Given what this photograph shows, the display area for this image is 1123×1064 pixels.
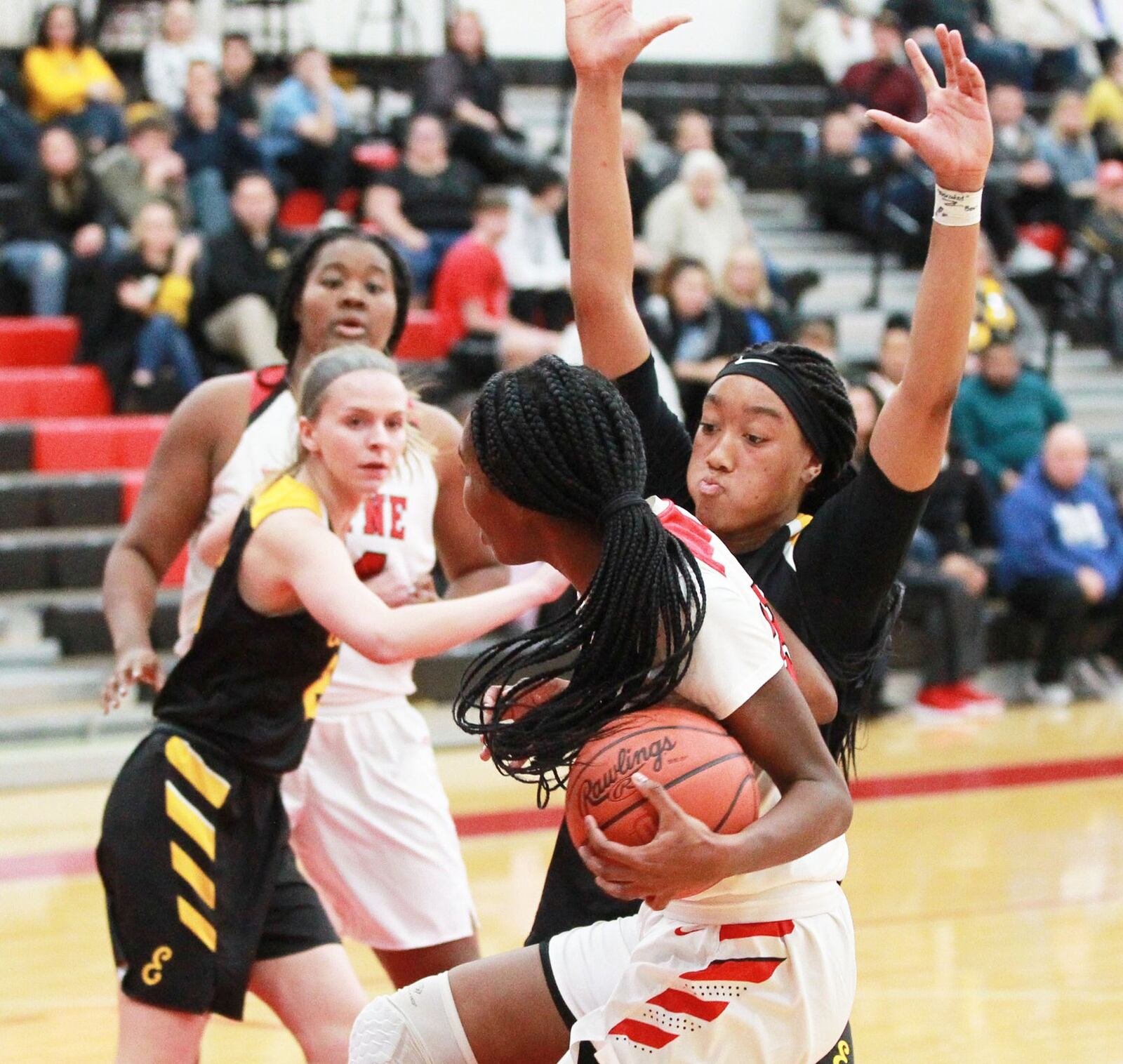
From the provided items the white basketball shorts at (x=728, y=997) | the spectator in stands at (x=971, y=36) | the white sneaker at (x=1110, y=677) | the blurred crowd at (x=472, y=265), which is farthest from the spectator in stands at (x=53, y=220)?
the white basketball shorts at (x=728, y=997)

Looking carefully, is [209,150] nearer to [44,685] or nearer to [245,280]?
[245,280]

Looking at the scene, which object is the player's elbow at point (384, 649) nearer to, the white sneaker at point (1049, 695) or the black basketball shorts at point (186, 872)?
the black basketball shorts at point (186, 872)

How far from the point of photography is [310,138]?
10938 mm

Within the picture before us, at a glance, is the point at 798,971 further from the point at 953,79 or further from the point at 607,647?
the point at 953,79

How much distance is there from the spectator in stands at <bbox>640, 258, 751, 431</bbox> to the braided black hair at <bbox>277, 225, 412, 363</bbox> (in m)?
5.27

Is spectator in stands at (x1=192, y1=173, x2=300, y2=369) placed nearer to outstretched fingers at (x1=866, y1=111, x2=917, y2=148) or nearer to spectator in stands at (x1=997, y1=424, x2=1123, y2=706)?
spectator in stands at (x1=997, y1=424, x2=1123, y2=706)

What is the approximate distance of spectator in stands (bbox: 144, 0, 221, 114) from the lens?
11.3m

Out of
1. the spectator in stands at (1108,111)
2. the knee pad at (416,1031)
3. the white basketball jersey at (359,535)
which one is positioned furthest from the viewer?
the spectator in stands at (1108,111)

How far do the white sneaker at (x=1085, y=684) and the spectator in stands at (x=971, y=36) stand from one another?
627cm

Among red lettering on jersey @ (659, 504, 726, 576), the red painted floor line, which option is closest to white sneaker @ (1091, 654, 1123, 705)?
the red painted floor line

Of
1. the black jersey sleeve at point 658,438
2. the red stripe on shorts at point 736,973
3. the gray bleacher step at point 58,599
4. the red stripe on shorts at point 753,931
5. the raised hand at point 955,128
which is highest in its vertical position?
the raised hand at point 955,128

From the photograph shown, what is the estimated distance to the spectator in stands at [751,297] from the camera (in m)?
9.98

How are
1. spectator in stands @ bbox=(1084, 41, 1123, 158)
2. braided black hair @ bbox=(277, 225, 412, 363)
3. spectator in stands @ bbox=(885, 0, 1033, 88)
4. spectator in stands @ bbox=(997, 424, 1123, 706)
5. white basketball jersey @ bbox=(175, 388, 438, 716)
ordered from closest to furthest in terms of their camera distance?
white basketball jersey @ bbox=(175, 388, 438, 716)
braided black hair @ bbox=(277, 225, 412, 363)
spectator in stands @ bbox=(997, 424, 1123, 706)
spectator in stands @ bbox=(1084, 41, 1123, 158)
spectator in stands @ bbox=(885, 0, 1033, 88)

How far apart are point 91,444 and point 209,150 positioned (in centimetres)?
217
